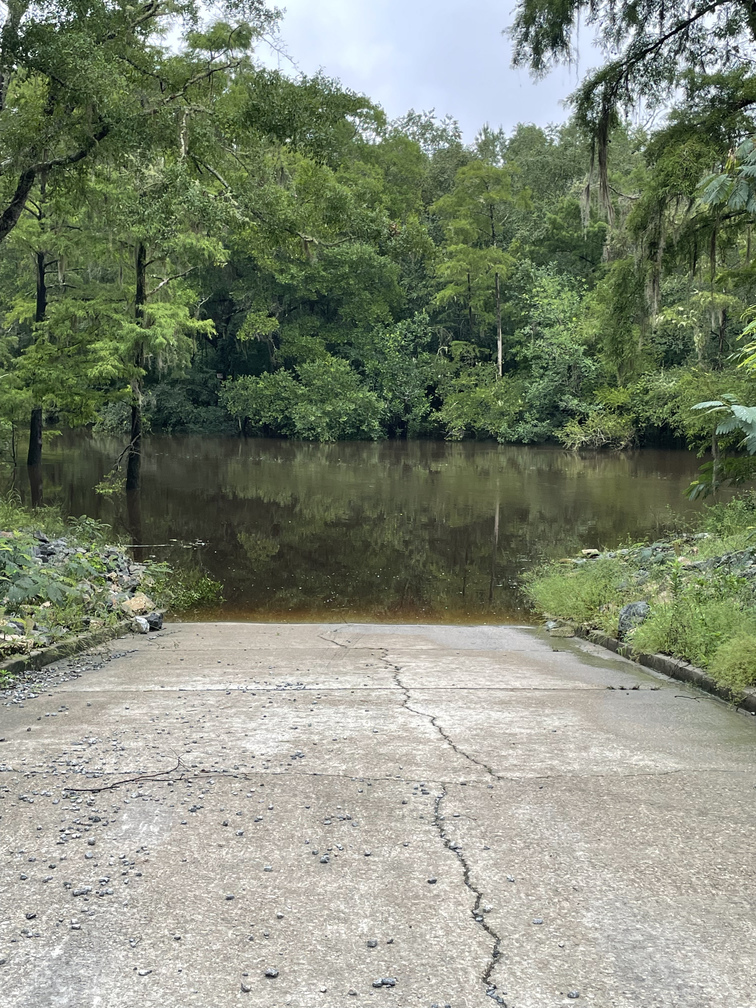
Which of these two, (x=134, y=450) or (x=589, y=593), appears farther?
(x=134, y=450)

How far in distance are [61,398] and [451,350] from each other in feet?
103

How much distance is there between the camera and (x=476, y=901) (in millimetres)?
2920

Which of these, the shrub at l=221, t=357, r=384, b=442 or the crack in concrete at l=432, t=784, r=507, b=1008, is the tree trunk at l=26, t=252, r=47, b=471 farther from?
the crack in concrete at l=432, t=784, r=507, b=1008

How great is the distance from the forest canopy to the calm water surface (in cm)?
302

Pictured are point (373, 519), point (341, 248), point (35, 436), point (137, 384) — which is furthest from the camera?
point (341, 248)

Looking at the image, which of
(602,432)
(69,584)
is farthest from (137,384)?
(602,432)

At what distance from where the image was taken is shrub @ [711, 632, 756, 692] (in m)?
6.06

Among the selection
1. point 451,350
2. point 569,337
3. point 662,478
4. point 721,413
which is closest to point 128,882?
point 721,413

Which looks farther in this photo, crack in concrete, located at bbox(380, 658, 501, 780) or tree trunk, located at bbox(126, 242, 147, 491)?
tree trunk, located at bbox(126, 242, 147, 491)

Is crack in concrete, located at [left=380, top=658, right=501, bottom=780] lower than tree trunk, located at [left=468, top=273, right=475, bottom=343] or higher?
lower

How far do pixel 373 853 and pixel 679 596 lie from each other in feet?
19.8

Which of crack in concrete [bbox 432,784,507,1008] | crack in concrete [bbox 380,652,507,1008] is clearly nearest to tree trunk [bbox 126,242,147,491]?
crack in concrete [bbox 380,652,507,1008]

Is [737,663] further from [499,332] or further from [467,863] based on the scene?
[499,332]

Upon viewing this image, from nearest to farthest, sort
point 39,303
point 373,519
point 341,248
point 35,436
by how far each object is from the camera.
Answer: point 373,519 < point 39,303 < point 35,436 < point 341,248
